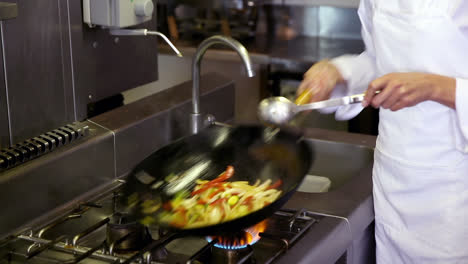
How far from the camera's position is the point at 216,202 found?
3.95 feet

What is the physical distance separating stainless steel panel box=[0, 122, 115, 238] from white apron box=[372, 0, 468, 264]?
23.9 inches

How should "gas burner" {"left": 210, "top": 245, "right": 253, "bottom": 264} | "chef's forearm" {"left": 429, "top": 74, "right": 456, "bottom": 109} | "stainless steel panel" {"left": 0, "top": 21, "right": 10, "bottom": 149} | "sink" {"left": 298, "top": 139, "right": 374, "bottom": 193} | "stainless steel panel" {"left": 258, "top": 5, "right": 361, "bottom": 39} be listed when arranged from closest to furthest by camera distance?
"gas burner" {"left": 210, "top": 245, "right": 253, "bottom": 264}, "chef's forearm" {"left": 429, "top": 74, "right": 456, "bottom": 109}, "stainless steel panel" {"left": 0, "top": 21, "right": 10, "bottom": 149}, "sink" {"left": 298, "top": 139, "right": 374, "bottom": 193}, "stainless steel panel" {"left": 258, "top": 5, "right": 361, "bottom": 39}

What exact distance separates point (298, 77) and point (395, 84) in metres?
1.91

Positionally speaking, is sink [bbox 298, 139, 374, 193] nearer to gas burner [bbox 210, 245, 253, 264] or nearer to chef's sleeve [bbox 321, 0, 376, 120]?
chef's sleeve [bbox 321, 0, 376, 120]

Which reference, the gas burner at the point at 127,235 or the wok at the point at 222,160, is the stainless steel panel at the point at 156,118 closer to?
the wok at the point at 222,160

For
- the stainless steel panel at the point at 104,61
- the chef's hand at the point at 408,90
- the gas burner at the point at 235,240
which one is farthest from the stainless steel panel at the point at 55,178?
the chef's hand at the point at 408,90

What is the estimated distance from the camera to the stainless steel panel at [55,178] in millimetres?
1252

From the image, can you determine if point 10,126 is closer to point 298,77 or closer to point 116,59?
point 116,59

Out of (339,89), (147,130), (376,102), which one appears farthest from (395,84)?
(147,130)

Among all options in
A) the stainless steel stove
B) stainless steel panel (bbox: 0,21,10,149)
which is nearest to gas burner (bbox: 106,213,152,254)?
the stainless steel stove

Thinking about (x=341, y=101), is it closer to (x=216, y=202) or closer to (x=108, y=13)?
(x=216, y=202)

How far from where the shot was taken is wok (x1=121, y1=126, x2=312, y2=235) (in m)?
1.26

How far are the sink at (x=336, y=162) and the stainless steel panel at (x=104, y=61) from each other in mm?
530

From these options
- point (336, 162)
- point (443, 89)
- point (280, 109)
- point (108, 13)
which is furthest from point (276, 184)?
point (108, 13)
